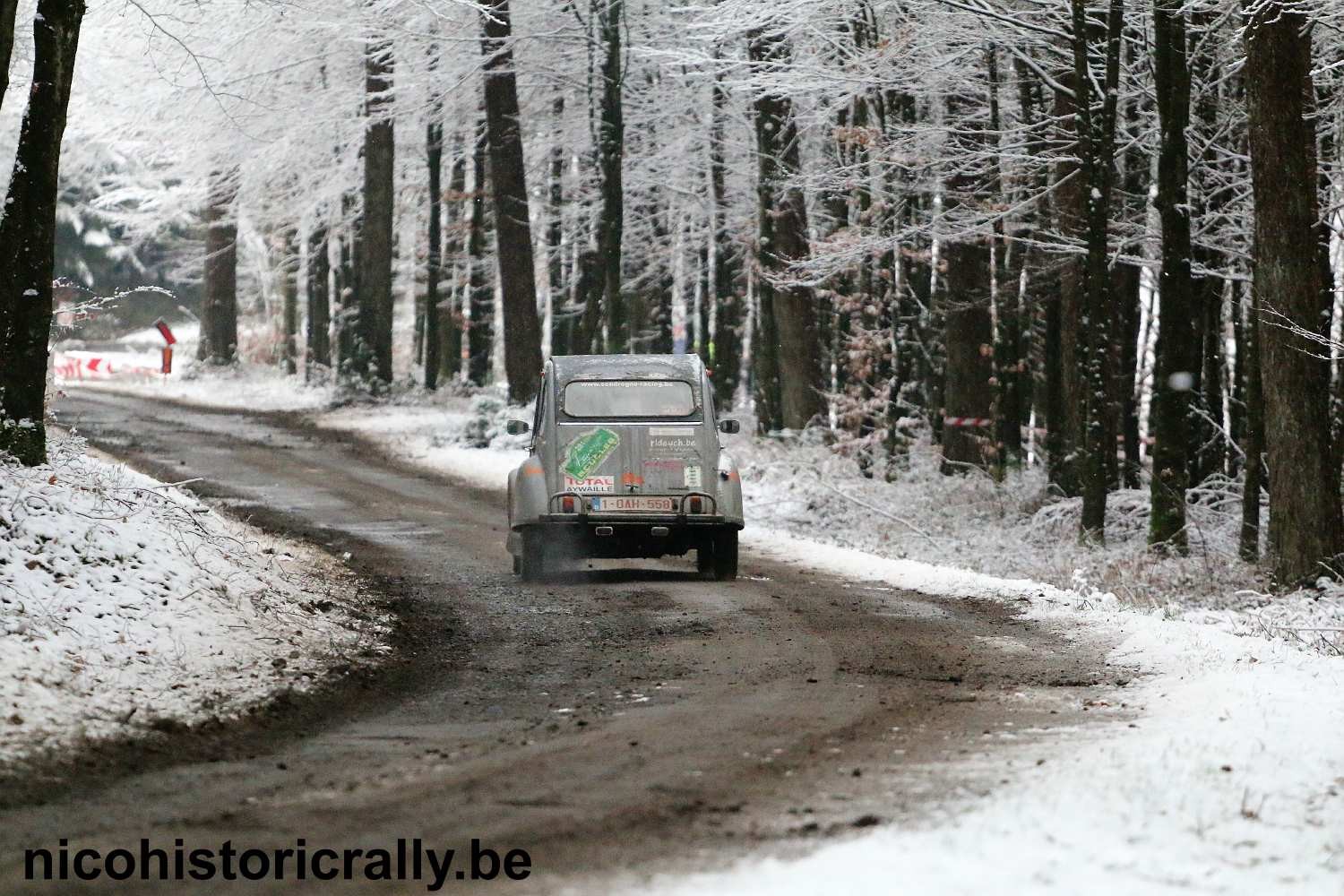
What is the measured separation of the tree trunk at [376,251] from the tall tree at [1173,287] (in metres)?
20.1

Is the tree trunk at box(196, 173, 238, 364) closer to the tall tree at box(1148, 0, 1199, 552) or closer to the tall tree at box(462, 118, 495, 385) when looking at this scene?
the tall tree at box(462, 118, 495, 385)

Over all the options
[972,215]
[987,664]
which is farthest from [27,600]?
[972,215]

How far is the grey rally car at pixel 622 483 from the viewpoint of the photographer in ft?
48.5

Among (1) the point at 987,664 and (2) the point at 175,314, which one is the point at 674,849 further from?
(2) the point at 175,314

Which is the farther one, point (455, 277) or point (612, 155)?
point (455, 277)

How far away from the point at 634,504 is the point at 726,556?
42.0 inches

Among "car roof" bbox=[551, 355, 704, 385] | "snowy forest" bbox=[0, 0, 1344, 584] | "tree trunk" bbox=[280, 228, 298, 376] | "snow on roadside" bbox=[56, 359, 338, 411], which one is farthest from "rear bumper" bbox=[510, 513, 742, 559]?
"tree trunk" bbox=[280, 228, 298, 376]

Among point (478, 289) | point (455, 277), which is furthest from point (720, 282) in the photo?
point (455, 277)

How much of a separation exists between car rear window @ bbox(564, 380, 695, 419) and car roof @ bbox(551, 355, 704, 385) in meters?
0.07

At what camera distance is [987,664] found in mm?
10273

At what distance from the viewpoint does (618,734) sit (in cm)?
771

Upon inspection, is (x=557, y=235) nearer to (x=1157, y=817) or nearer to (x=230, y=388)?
(x=230, y=388)

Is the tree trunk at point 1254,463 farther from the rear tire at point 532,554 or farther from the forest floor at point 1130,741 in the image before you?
the rear tire at point 532,554

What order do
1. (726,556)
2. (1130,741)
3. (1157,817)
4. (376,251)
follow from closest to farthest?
(1157,817) < (1130,741) < (726,556) < (376,251)
